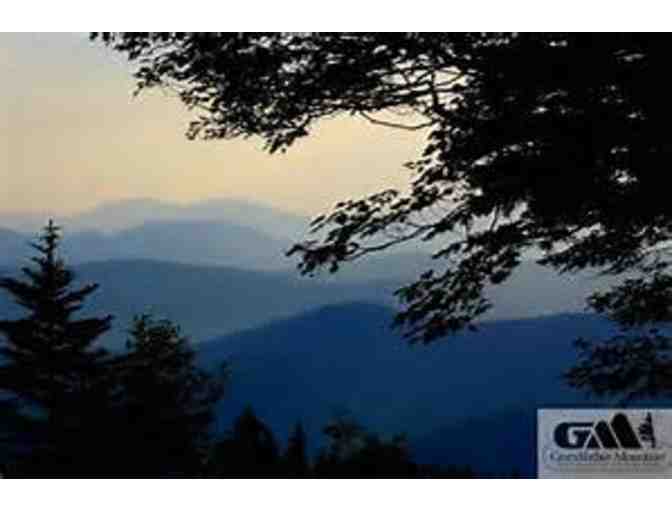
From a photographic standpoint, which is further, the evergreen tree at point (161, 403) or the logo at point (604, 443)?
the evergreen tree at point (161, 403)

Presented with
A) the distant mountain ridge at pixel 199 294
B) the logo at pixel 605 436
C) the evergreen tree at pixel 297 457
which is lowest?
the evergreen tree at pixel 297 457

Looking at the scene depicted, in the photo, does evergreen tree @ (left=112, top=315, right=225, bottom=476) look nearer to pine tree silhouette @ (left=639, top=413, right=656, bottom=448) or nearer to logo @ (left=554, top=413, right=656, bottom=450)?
logo @ (left=554, top=413, right=656, bottom=450)

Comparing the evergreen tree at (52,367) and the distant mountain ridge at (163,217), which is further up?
the distant mountain ridge at (163,217)

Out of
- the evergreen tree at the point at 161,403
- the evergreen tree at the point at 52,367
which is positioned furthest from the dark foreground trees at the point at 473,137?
the evergreen tree at the point at 52,367

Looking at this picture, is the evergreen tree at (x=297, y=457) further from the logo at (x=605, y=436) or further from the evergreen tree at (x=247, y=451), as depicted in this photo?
the logo at (x=605, y=436)

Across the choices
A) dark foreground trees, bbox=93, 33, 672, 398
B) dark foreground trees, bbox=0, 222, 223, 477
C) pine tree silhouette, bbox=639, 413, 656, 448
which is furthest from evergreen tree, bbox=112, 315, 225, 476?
pine tree silhouette, bbox=639, 413, 656, 448

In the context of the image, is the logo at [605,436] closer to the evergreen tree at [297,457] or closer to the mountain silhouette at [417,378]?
the mountain silhouette at [417,378]
